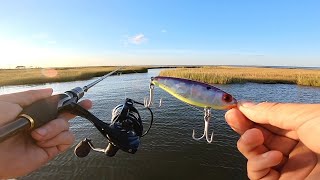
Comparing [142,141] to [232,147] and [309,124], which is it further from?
[309,124]

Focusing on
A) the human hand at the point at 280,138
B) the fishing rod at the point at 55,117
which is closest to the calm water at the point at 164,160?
the fishing rod at the point at 55,117

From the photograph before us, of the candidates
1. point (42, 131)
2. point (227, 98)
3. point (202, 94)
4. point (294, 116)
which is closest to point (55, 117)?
point (42, 131)

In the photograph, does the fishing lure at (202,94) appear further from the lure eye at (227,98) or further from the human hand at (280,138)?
the human hand at (280,138)

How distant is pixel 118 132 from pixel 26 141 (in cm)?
117

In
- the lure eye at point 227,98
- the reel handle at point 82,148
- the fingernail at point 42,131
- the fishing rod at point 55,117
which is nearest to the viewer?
Answer: the fishing rod at point 55,117

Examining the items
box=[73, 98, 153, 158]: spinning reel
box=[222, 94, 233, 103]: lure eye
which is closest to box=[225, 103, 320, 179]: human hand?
box=[222, 94, 233, 103]: lure eye

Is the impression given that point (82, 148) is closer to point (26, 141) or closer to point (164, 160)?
point (26, 141)

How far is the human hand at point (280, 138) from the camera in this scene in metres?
2.02

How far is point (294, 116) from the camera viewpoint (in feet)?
6.76

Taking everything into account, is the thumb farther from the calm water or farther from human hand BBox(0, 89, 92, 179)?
the calm water

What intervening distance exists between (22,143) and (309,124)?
230cm

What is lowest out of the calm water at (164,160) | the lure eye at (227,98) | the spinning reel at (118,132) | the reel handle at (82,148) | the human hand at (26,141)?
the calm water at (164,160)

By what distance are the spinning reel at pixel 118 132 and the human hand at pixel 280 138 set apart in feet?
4.47

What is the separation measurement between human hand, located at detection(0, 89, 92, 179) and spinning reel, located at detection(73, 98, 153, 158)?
31 centimetres
